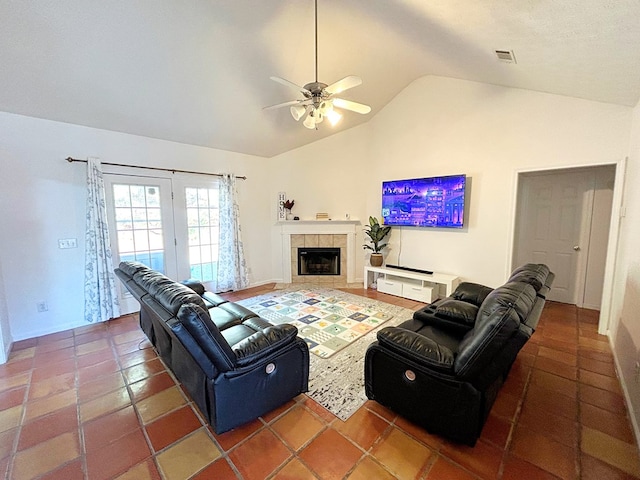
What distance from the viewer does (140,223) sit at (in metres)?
3.91

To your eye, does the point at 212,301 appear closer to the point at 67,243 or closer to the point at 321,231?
the point at 67,243

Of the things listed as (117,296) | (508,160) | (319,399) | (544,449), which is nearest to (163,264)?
(117,296)

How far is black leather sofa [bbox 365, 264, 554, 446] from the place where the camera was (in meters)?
1.44

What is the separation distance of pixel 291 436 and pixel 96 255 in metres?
3.32

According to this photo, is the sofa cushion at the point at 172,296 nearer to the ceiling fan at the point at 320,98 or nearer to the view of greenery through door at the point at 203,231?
the ceiling fan at the point at 320,98

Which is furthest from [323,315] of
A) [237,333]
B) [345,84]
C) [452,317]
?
[345,84]

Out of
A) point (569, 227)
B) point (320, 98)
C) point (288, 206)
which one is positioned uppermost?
point (320, 98)

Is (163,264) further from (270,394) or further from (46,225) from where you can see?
(270,394)

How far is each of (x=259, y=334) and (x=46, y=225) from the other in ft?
10.7

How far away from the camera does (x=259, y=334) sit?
1879mm

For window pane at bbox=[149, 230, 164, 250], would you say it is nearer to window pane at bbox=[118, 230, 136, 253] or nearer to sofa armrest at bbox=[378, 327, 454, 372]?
window pane at bbox=[118, 230, 136, 253]

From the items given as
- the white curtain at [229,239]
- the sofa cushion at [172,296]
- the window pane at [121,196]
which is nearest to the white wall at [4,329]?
the window pane at [121,196]

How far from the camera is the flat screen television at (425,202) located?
3.99m

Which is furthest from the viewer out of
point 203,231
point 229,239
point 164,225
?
point 229,239
